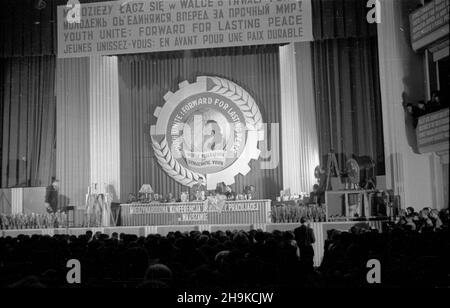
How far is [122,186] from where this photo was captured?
1577 centimetres

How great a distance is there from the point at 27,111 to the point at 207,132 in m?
4.60

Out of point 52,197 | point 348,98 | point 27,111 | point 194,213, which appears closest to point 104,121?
point 27,111

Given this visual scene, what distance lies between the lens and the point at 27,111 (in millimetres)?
16125

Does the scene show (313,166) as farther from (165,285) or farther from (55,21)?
(165,285)

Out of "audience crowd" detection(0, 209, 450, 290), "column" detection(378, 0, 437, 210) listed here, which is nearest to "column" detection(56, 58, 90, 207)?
"column" detection(378, 0, 437, 210)

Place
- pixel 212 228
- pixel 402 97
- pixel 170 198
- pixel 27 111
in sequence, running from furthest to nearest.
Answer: pixel 27 111 < pixel 170 198 < pixel 212 228 < pixel 402 97

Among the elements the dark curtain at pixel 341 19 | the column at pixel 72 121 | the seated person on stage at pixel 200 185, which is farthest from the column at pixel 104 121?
the dark curtain at pixel 341 19

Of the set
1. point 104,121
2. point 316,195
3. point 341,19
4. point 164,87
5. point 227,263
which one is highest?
point 341,19

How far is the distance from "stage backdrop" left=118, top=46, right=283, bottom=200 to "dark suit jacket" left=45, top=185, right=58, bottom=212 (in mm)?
1589

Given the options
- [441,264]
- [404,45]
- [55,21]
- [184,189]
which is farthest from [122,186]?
[441,264]

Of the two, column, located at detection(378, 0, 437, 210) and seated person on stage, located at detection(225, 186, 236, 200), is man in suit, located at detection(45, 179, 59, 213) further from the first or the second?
column, located at detection(378, 0, 437, 210)

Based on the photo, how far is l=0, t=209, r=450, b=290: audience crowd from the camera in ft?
14.0

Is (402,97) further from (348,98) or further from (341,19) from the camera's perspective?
A: (341,19)
